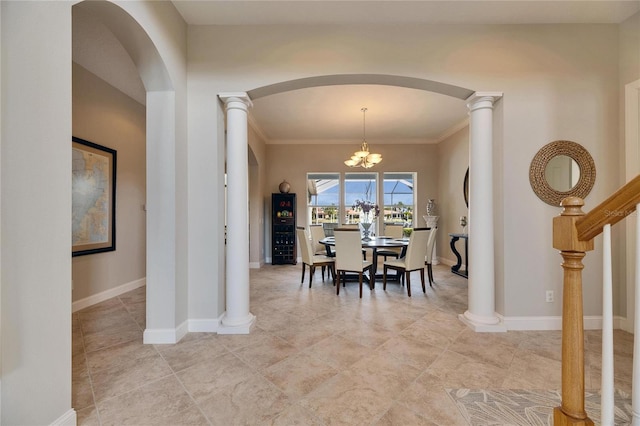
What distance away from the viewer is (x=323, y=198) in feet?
22.8

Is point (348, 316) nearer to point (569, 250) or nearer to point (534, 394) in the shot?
point (534, 394)

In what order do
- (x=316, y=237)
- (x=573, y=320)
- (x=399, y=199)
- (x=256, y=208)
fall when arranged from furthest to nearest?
(x=399, y=199) → (x=256, y=208) → (x=316, y=237) → (x=573, y=320)

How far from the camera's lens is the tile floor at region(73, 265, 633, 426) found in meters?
1.57

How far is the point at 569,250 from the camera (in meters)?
1.04

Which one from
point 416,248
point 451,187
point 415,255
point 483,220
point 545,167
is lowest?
point 415,255

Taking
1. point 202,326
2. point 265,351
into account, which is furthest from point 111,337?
point 265,351

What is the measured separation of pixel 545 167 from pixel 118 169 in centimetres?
528

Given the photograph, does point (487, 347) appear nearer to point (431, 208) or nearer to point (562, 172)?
point (562, 172)

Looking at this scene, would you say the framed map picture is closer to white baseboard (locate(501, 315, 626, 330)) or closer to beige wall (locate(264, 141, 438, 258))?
beige wall (locate(264, 141, 438, 258))

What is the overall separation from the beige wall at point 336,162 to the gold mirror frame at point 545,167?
13.0ft

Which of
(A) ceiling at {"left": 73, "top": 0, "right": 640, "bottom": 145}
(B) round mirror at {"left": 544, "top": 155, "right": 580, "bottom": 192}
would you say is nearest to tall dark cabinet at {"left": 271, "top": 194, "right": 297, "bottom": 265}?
(A) ceiling at {"left": 73, "top": 0, "right": 640, "bottom": 145}
